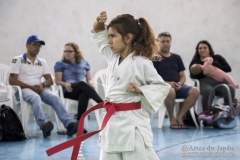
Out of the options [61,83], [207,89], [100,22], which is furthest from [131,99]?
[207,89]

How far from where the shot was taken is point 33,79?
17.2 feet

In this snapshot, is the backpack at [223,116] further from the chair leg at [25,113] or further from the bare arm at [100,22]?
the bare arm at [100,22]

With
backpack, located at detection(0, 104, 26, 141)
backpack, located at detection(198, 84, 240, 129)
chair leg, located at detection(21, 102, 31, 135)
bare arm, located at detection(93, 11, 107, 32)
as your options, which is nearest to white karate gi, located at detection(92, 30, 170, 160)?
bare arm, located at detection(93, 11, 107, 32)

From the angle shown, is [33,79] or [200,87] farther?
[200,87]

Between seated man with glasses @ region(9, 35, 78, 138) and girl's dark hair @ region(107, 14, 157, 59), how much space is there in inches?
112

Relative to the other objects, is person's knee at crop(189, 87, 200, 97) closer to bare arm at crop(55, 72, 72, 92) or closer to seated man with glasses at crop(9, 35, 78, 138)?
bare arm at crop(55, 72, 72, 92)

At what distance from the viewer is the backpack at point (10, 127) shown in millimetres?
4711

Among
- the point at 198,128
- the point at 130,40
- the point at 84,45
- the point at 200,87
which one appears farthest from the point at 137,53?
the point at 84,45

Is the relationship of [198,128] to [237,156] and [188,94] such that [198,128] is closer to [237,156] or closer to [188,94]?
[188,94]

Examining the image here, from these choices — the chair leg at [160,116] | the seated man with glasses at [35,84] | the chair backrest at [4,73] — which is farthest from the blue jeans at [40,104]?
the chair leg at [160,116]

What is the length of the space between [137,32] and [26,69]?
3181 millimetres

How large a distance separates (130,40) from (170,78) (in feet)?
11.9

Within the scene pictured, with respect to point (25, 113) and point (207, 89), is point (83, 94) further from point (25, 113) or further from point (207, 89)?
point (207, 89)

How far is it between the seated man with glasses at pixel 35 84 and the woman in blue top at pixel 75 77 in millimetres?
279
